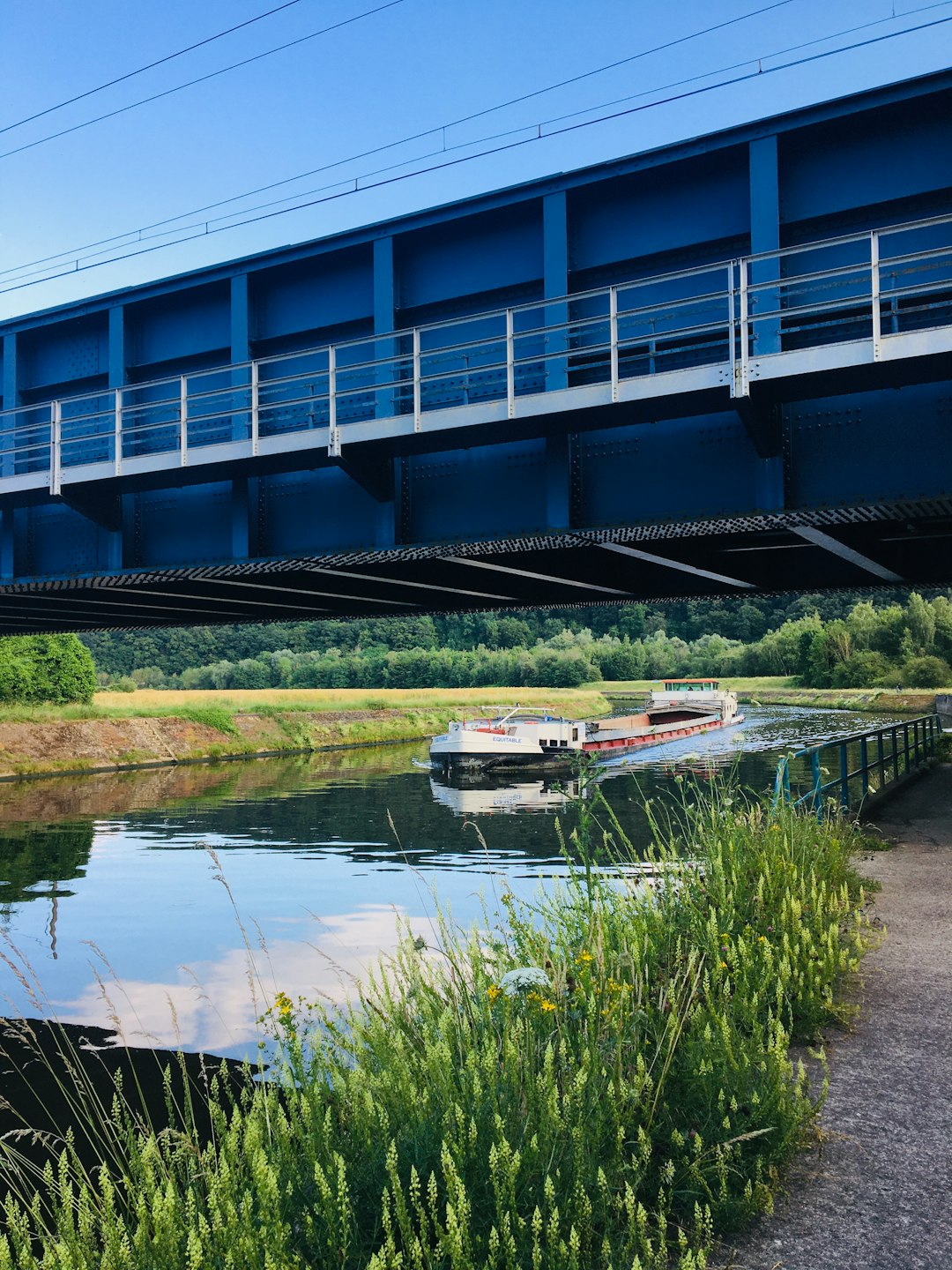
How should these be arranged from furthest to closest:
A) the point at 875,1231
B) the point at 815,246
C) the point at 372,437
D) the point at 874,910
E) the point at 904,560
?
the point at 904,560 → the point at 372,437 → the point at 815,246 → the point at 874,910 → the point at 875,1231

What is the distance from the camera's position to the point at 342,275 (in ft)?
57.2

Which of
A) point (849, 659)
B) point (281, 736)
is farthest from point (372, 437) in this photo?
point (849, 659)

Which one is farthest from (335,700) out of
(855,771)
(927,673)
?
(927,673)

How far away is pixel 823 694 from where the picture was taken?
9156 cm

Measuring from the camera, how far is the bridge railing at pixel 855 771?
1229 centimetres

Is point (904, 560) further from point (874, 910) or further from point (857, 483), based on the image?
point (874, 910)

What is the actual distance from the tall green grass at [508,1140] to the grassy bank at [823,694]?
63.0 metres

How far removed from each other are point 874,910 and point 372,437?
348 inches

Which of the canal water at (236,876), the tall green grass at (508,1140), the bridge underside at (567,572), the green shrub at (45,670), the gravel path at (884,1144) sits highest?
the bridge underside at (567,572)

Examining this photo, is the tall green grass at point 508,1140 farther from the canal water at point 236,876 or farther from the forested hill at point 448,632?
the forested hill at point 448,632

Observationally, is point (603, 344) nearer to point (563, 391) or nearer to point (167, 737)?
point (563, 391)

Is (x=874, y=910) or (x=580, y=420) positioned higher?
(x=580, y=420)

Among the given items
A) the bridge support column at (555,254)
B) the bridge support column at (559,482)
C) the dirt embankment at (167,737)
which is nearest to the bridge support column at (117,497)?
the bridge support column at (555,254)

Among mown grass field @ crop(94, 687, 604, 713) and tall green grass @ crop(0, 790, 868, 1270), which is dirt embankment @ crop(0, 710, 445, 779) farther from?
tall green grass @ crop(0, 790, 868, 1270)
